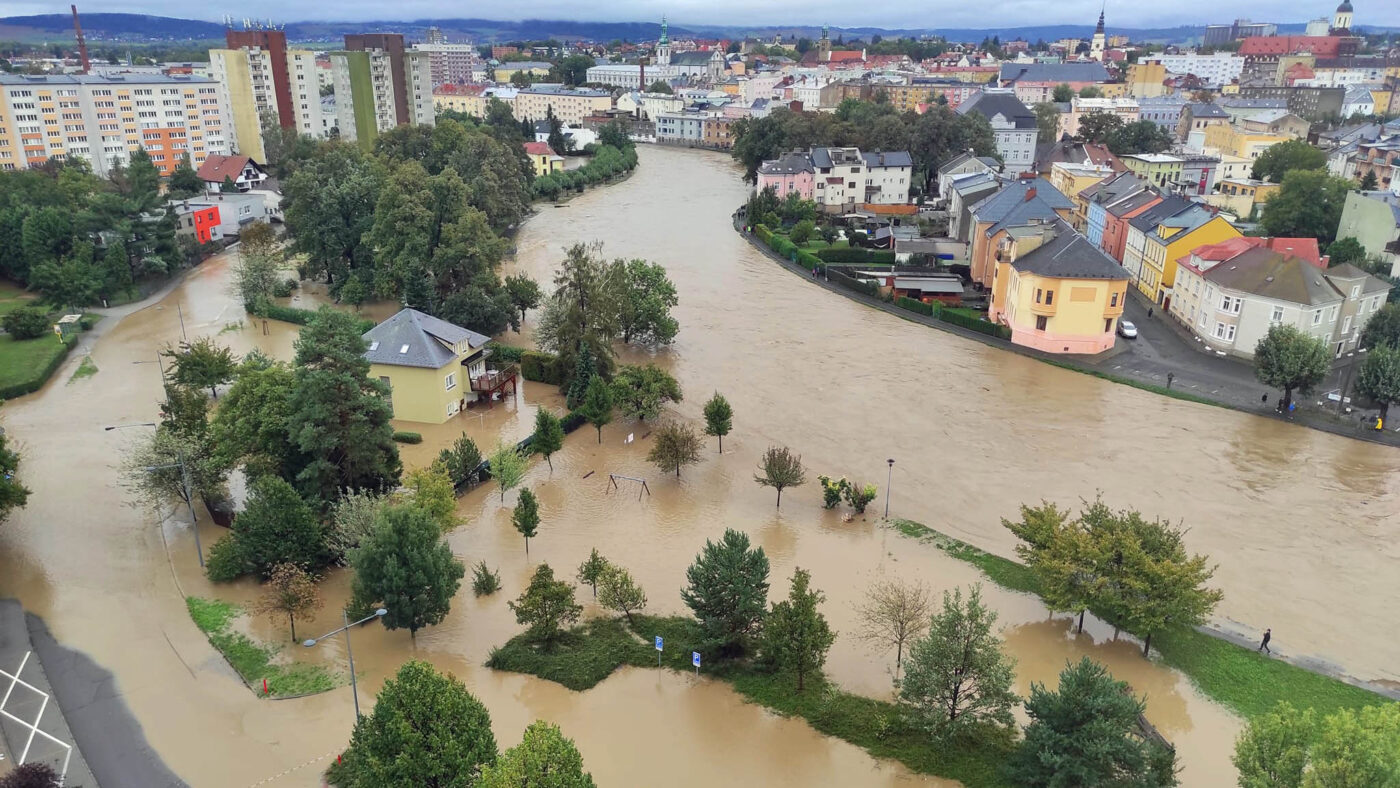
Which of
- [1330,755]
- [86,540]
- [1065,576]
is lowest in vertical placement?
[86,540]

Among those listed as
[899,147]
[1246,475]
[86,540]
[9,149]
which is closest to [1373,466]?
[1246,475]

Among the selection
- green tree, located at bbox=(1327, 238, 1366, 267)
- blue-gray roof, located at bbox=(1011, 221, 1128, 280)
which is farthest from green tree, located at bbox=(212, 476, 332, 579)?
green tree, located at bbox=(1327, 238, 1366, 267)

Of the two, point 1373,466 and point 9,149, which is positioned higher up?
point 9,149

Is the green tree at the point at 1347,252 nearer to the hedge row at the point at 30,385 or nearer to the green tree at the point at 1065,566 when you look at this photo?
the green tree at the point at 1065,566

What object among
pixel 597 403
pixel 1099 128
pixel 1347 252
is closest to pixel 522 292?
pixel 597 403

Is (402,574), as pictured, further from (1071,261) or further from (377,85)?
(377,85)

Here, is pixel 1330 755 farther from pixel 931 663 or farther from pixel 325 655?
pixel 325 655

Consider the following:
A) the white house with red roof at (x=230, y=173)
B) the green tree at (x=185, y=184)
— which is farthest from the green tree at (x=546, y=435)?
the white house with red roof at (x=230, y=173)

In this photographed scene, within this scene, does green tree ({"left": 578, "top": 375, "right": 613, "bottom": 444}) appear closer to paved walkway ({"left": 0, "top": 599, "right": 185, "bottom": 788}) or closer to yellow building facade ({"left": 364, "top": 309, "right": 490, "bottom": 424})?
yellow building facade ({"left": 364, "top": 309, "right": 490, "bottom": 424})
